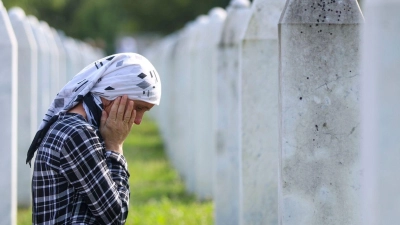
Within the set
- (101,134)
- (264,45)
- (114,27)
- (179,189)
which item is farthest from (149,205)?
(114,27)

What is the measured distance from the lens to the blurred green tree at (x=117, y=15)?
4931cm

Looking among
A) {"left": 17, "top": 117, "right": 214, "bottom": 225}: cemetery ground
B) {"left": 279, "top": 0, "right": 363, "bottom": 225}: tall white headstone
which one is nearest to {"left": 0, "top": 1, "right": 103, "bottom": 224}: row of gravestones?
{"left": 17, "top": 117, "right": 214, "bottom": 225}: cemetery ground

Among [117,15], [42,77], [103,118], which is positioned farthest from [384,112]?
[117,15]

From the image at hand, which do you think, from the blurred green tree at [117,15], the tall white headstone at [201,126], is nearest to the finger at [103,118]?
the tall white headstone at [201,126]

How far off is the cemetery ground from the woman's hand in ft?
16.4

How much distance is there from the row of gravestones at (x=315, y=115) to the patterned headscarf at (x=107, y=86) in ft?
2.35

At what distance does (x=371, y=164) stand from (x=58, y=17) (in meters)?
46.0

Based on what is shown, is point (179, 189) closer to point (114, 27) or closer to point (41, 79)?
point (41, 79)

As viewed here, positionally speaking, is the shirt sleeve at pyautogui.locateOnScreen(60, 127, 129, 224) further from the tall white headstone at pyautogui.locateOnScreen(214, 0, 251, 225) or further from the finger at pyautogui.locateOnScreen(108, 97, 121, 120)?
the tall white headstone at pyautogui.locateOnScreen(214, 0, 251, 225)

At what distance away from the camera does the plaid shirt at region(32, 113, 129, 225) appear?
12.7 feet

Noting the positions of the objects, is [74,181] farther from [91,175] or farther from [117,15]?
[117,15]

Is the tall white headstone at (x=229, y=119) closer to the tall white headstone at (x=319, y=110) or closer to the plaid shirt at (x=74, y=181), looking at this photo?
the tall white headstone at (x=319, y=110)

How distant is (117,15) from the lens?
5319 centimetres

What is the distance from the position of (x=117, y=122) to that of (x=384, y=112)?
1.63m
